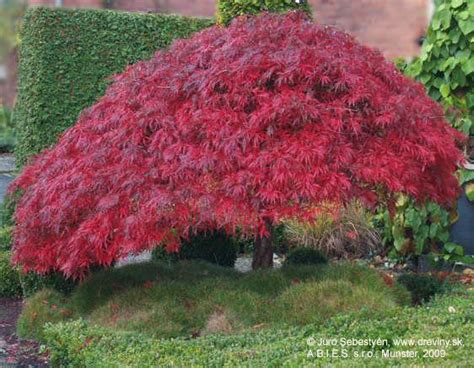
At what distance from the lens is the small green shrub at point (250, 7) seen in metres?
7.82

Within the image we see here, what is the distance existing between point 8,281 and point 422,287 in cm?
366

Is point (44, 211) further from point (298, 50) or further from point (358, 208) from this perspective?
point (358, 208)

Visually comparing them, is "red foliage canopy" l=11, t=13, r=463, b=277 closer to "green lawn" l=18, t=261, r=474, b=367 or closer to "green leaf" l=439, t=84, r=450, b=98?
"green lawn" l=18, t=261, r=474, b=367

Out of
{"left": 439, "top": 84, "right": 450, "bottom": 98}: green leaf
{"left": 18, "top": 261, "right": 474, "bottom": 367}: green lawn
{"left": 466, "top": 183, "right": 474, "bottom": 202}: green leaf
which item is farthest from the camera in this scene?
{"left": 466, "top": 183, "right": 474, "bottom": 202}: green leaf

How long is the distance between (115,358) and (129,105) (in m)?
1.75

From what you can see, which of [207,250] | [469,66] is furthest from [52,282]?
[469,66]

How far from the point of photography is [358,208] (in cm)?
865

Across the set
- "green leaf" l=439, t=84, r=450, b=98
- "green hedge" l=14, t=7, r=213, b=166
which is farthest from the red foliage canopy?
"green hedge" l=14, t=7, r=213, b=166

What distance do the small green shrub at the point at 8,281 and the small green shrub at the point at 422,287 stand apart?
3433 mm

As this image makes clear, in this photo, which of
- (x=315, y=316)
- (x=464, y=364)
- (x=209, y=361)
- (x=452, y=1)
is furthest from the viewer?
(x=452, y=1)

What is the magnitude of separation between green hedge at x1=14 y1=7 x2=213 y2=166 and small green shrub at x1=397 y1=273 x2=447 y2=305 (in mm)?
3957

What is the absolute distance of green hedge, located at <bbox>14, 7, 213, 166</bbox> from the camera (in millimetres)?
7879

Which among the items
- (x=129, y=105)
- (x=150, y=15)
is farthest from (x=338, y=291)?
(x=150, y=15)

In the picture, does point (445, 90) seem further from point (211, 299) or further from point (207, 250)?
point (211, 299)
